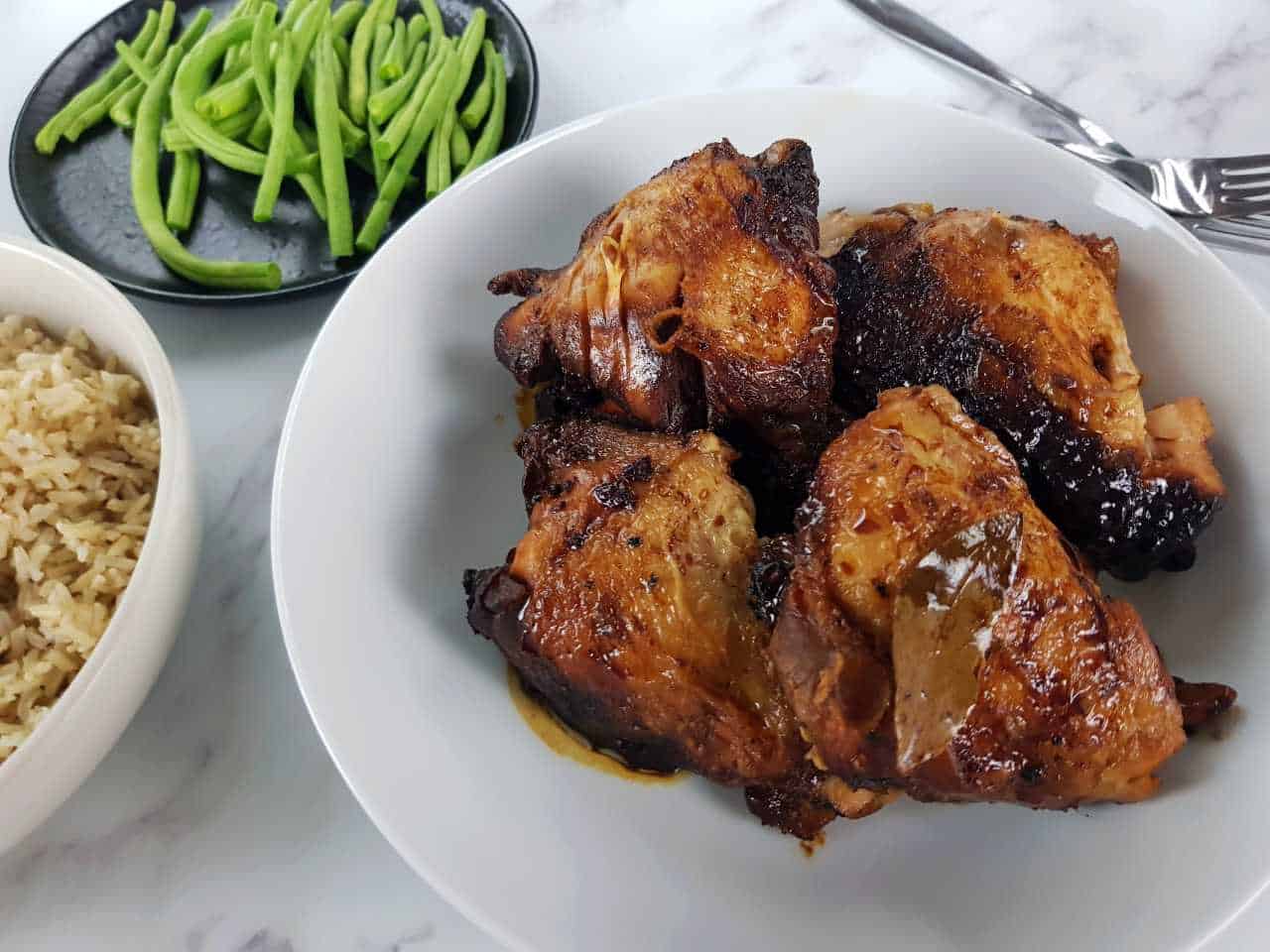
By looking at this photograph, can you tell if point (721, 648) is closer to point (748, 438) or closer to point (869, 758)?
point (869, 758)


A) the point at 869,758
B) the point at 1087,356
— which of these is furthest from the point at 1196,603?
the point at 869,758

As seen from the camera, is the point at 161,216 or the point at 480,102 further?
the point at 480,102

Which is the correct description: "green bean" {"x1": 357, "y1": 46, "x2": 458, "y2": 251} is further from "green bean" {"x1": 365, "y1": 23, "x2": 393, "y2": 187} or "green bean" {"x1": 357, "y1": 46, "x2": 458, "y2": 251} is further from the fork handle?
the fork handle

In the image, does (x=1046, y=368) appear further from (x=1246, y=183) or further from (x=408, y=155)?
(x=408, y=155)

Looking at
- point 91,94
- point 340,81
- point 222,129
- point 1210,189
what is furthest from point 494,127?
point 1210,189

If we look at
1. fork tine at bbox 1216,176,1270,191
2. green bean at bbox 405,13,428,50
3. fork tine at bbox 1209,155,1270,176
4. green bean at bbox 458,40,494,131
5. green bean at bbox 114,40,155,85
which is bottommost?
fork tine at bbox 1216,176,1270,191

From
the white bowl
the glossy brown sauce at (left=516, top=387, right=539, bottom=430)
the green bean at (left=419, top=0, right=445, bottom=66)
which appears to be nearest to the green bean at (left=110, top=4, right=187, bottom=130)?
the green bean at (left=419, top=0, right=445, bottom=66)
